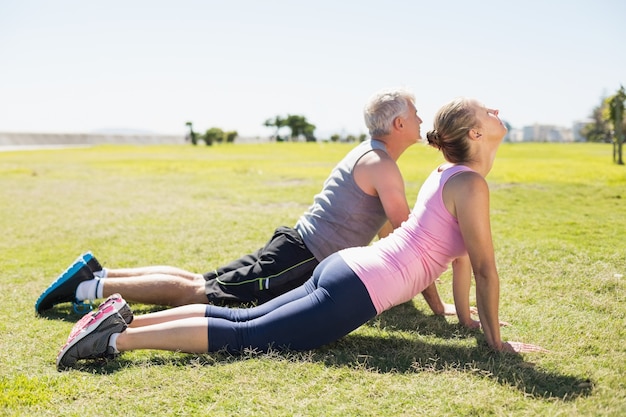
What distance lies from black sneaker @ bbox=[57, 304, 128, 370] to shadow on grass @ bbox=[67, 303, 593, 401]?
0.31ft

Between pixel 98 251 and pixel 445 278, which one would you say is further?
pixel 98 251

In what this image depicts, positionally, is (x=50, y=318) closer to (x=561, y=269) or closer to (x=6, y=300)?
(x=6, y=300)

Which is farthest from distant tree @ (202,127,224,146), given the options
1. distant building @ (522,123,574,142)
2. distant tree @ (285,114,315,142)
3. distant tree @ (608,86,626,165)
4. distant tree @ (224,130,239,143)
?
distant building @ (522,123,574,142)

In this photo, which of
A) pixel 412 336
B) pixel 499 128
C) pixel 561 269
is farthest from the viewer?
pixel 561 269

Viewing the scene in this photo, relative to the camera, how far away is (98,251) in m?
7.97

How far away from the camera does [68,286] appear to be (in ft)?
16.3

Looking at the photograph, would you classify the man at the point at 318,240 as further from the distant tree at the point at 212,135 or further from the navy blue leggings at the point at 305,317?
the distant tree at the point at 212,135

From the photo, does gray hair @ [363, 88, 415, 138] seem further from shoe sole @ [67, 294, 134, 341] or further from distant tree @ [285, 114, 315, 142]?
distant tree @ [285, 114, 315, 142]

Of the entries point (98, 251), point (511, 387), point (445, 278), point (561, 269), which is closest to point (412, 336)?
point (511, 387)

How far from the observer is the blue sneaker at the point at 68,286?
4.95 meters

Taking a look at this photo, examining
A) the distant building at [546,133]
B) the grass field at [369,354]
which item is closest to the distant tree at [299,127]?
the distant building at [546,133]

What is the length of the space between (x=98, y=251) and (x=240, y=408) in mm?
5591

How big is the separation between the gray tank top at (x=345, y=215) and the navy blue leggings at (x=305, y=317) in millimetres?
924

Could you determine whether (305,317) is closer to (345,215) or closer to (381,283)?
(381,283)
